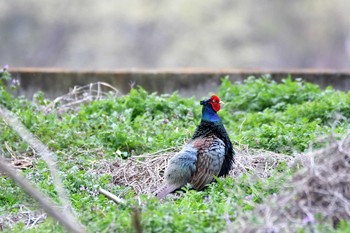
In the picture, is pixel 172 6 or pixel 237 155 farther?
pixel 172 6

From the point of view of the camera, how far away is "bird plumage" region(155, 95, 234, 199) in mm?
7523

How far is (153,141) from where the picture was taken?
348 inches

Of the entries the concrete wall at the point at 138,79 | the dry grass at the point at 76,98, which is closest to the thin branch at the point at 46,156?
the dry grass at the point at 76,98

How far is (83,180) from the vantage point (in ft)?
24.8

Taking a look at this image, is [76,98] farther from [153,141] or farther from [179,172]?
[179,172]

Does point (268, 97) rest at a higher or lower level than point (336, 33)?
higher

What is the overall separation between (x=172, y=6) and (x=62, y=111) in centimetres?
1636

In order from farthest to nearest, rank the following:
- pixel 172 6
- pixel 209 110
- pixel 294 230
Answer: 1. pixel 172 6
2. pixel 209 110
3. pixel 294 230

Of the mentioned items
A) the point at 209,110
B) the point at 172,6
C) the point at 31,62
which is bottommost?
the point at 31,62

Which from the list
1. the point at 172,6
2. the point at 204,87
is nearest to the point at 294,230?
the point at 204,87

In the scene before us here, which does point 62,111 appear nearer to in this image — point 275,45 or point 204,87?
point 204,87

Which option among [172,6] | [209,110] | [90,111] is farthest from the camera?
[172,6]

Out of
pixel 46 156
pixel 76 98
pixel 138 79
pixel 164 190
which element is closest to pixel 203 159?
pixel 164 190

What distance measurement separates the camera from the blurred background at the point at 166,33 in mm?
26000
